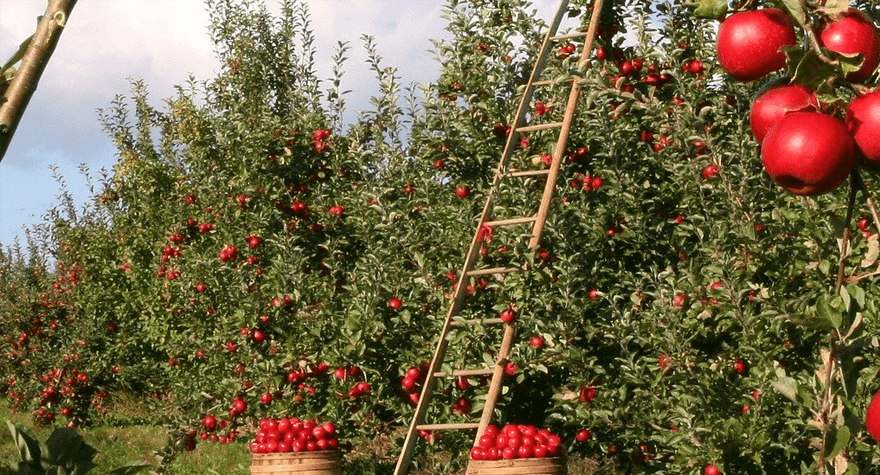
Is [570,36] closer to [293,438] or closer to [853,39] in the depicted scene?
[293,438]

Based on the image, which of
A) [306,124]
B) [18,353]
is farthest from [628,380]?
[18,353]

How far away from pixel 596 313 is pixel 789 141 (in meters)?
3.92

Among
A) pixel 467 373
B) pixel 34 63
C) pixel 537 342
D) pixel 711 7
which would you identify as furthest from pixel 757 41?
pixel 467 373

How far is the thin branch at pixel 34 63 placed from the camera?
0.51 metres

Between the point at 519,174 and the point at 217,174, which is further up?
the point at 217,174

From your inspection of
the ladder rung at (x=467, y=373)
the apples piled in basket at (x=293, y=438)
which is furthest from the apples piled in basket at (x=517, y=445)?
the apples piled in basket at (x=293, y=438)

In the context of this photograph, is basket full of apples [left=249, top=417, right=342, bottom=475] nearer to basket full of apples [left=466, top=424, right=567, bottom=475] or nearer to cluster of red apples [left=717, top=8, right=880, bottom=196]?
basket full of apples [left=466, top=424, right=567, bottom=475]

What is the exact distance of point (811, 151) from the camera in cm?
68

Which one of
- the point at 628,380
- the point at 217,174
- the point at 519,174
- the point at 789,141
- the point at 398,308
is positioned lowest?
the point at 628,380

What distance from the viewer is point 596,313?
4566 mm

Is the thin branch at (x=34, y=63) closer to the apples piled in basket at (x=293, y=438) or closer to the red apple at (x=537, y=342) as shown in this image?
the red apple at (x=537, y=342)

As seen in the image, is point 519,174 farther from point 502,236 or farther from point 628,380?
point 628,380

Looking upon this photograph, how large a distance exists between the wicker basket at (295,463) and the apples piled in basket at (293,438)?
0.10ft

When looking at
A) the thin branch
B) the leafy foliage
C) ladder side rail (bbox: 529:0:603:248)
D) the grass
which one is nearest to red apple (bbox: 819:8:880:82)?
the thin branch
